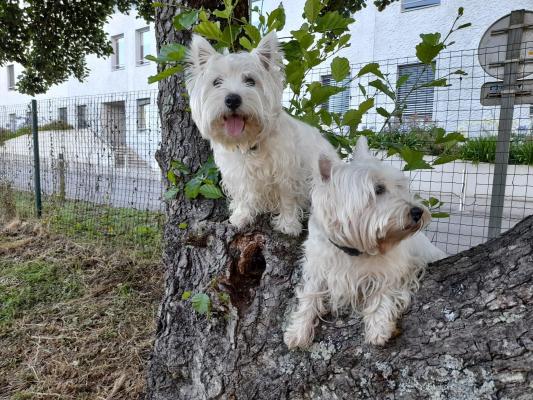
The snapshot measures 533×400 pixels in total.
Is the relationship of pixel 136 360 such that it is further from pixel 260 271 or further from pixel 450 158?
pixel 450 158

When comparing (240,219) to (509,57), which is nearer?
(240,219)

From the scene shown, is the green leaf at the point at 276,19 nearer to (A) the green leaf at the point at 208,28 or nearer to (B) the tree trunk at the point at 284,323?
(A) the green leaf at the point at 208,28

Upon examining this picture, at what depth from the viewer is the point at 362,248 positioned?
6.93ft

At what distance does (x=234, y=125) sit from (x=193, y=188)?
0.50 metres

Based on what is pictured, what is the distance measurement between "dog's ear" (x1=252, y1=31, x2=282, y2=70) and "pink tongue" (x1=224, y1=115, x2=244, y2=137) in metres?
0.42

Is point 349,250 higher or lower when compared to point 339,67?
lower

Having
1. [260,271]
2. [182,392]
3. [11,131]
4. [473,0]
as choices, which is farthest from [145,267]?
[473,0]

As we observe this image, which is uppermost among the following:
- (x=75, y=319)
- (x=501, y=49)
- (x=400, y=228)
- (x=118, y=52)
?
(x=118, y=52)

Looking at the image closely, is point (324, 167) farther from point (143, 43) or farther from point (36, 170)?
point (143, 43)

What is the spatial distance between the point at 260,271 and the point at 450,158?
1273 millimetres

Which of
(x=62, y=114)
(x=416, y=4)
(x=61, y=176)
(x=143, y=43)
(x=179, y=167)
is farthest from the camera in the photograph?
(x=143, y=43)

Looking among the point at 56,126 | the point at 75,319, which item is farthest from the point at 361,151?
the point at 56,126

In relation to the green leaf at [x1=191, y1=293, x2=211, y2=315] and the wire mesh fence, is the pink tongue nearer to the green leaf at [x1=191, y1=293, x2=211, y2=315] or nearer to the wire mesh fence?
the green leaf at [x1=191, y1=293, x2=211, y2=315]

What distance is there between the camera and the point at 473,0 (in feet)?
43.8
